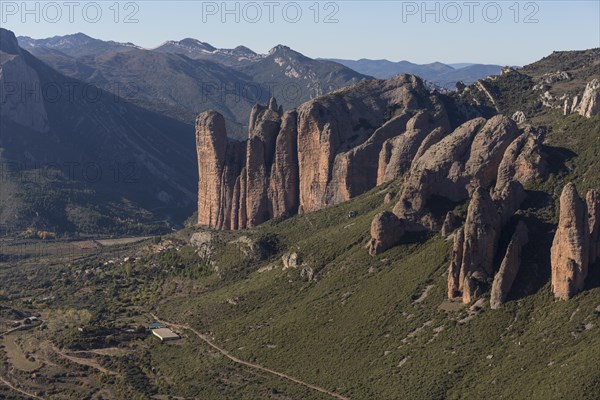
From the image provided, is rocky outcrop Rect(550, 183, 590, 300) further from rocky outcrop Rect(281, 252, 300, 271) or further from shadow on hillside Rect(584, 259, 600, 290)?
rocky outcrop Rect(281, 252, 300, 271)

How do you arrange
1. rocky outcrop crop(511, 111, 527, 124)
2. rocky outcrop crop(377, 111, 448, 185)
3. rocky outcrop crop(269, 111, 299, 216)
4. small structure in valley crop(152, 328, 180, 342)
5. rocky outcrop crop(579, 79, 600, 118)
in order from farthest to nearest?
rocky outcrop crop(269, 111, 299, 216)
rocky outcrop crop(511, 111, 527, 124)
rocky outcrop crop(377, 111, 448, 185)
rocky outcrop crop(579, 79, 600, 118)
small structure in valley crop(152, 328, 180, 342)

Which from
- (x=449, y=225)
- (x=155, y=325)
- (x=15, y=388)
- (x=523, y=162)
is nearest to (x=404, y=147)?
(x=523, y=162)

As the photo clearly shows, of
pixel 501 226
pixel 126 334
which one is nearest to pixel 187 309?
pixel 126 334

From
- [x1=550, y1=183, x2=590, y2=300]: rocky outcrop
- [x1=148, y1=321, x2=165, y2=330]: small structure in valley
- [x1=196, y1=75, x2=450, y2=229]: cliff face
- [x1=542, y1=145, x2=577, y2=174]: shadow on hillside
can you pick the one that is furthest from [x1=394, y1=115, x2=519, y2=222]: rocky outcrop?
[x1=148, y1=321, x2=165, y2=330]: small structure in valley

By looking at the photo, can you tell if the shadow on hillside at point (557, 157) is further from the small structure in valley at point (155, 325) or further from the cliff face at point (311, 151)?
the small structure in valley at point (155, 325)

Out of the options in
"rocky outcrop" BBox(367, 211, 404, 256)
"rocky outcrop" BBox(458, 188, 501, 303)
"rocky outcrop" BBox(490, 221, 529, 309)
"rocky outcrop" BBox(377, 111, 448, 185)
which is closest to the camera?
"rocky outcrop" BBox(490, 221, 529, 309)

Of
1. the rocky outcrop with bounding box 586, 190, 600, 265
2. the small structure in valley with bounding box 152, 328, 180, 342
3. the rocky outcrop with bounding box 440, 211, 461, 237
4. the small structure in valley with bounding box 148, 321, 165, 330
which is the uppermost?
the rocky outcrop with bounding box 586, 190, 600, 265

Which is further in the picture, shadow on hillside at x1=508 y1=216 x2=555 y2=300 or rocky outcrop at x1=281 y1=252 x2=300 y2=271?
rocky outcrop at x1=281 y1=252 x2=300 y2=271
